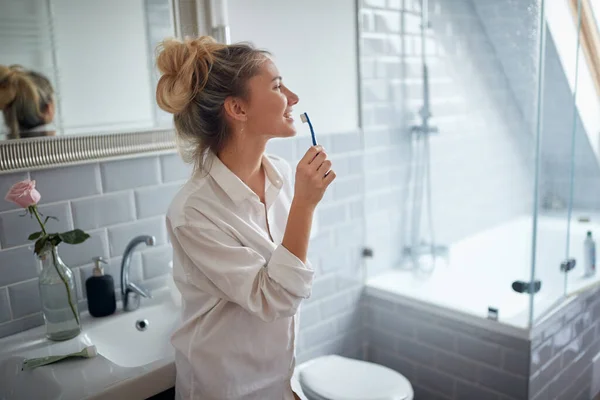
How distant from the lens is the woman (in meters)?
1.15

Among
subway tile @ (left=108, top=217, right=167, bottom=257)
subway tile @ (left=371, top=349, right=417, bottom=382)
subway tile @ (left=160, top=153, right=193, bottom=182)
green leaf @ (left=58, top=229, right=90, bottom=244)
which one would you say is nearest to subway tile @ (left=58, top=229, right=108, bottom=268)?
subway tile @ (left=108, top=217, right=167, bottom=257)

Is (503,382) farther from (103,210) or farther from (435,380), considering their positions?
(103,210)

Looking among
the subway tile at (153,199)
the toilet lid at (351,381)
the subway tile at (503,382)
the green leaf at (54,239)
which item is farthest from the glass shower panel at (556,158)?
the green leaf at (54,239)

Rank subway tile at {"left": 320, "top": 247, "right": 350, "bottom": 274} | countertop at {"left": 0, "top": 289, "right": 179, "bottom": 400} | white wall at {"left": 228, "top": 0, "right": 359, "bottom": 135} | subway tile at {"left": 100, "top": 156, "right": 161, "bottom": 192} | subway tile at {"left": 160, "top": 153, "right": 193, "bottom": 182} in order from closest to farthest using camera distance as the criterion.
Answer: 1. countertop at {"left": 0, "top": 289, "right": 179, "bottom": 400}
2. subway tile at {"left": 100, "top": 156, "right": 161, "bottom": 192}
3. subway tile at {"left": 160, "top": 153, "right": 193, "bottom": 182}
4. white wall at {"left": 228, "top": 0, "right": 359, "bottom": 135}
5. subway tile at {"left": 320, "top": 247, "right": 350, "bottom": 274}

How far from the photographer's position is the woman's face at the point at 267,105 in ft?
4.06

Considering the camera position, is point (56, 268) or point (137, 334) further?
point (137, 334)

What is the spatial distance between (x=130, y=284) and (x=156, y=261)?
13cm

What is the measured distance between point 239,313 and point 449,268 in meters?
1.35

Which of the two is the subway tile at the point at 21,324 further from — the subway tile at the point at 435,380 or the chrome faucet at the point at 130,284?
the subway tile at the point at 435,380

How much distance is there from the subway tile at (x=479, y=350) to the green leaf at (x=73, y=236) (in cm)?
131

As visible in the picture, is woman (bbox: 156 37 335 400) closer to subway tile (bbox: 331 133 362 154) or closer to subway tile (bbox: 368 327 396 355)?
subway tile (bbox: 331 133 362 154)

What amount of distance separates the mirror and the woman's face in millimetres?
357

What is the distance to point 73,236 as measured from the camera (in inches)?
49.2

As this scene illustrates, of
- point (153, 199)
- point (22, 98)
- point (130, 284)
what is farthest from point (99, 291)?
point (22, 98)
